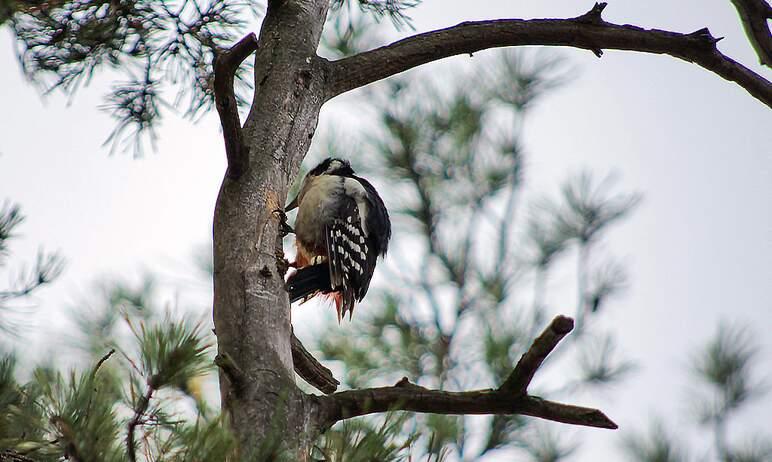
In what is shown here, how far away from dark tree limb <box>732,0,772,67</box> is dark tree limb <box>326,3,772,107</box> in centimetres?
6

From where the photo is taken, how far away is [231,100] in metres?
1.75

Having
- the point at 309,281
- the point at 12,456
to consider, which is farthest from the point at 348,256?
the point at 12,456

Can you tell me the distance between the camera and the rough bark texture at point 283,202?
5.35ft

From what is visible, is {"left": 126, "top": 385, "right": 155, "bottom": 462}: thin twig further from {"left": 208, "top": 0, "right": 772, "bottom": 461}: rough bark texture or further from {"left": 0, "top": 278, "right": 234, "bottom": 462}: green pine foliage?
{"left": 208, "top": 0, "right": 772, "bottom": 461}: rough bark texture

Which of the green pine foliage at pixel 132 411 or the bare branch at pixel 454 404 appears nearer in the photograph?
the green pine foliage at pixel 132 411

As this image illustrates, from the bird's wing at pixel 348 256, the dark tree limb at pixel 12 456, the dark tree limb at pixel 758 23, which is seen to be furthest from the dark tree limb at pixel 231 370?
the dark tree limb at pixel 758 23

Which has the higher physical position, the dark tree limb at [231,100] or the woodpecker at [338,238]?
the woodpecker at [338,238]

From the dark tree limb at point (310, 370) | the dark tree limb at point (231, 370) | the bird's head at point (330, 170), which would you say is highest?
the bird's head at point (330, 170)

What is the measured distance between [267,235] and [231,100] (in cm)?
30

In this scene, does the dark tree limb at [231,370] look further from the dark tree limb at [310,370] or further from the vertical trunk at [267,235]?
the dark tree limb at [310,370]

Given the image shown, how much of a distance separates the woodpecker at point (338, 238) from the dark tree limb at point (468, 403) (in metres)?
1.14

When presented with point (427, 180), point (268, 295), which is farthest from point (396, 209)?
point (268, 295)

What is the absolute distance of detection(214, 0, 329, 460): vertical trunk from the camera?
163cm

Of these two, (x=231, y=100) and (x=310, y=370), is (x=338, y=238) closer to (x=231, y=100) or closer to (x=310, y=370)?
(x=310, y=370)
